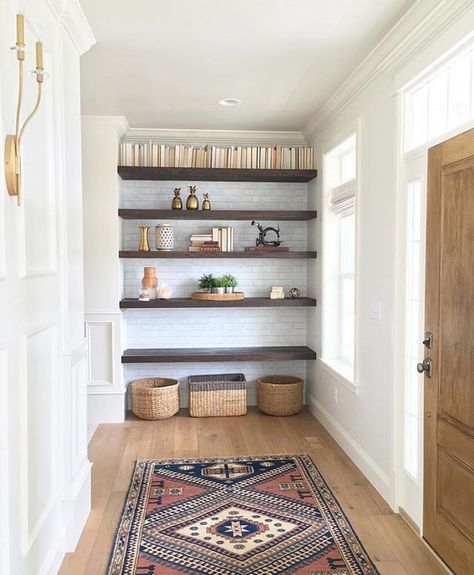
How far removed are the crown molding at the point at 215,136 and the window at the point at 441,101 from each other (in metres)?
2.34

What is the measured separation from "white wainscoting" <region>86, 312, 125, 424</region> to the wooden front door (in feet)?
9.60

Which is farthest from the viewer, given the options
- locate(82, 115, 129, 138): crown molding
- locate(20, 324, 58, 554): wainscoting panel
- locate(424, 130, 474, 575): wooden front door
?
locate(82, 115, 129, 138): crown molding

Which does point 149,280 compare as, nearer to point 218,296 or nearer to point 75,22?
point 218,296

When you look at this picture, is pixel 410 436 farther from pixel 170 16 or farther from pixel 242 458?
pixel 170 16

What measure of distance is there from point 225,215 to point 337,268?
1.13 metres

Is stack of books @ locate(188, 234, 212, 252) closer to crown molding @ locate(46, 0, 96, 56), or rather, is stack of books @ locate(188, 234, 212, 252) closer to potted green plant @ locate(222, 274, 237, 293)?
potted green plant @ locate(222, 274, 237, 293)

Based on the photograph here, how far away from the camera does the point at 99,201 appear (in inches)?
186

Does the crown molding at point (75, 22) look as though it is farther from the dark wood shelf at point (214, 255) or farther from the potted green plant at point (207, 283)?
the potted green plant at point (207, 283)

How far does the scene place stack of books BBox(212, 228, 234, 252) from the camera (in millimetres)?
5062

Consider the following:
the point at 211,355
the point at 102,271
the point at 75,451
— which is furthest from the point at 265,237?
the point at 75,451

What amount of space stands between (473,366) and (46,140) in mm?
2097

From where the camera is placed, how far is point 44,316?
2.30 m

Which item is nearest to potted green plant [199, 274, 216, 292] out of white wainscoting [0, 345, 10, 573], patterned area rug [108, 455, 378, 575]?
patterned area rug [108, 455, 378, 575]

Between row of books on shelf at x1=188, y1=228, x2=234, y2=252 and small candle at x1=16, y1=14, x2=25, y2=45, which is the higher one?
small candle at x1=16, y1=14, x2=25, y2=45
